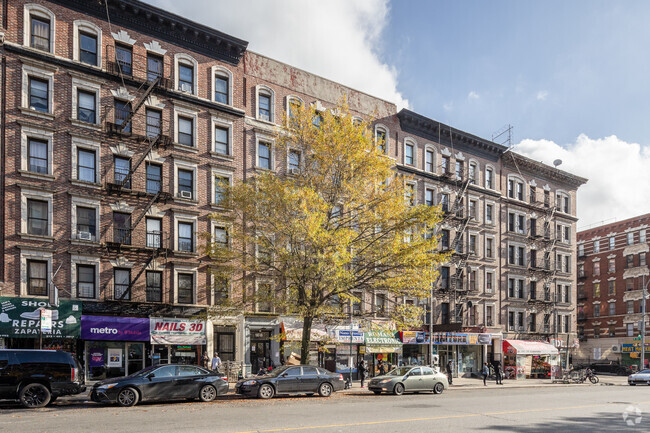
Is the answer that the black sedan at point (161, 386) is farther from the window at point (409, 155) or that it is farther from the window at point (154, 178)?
the window at point (409, 155)

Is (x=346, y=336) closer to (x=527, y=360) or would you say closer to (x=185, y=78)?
(x=185, y=78)

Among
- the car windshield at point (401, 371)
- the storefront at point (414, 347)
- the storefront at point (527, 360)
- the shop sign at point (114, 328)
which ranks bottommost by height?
the storefront at point (527, 360)

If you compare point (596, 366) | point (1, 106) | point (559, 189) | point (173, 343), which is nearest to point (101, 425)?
point (173, 343)

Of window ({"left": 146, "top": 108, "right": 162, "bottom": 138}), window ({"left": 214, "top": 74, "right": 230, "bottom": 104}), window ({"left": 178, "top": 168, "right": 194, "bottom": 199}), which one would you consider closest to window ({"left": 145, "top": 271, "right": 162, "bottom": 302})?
window ({"left": 178, "top": 168, "right": 194, "bottom": 199})

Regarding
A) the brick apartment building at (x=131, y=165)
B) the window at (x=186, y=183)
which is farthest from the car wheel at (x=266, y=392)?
the window at (x=186, y=183)

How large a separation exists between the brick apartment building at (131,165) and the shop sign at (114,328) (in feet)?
0.24

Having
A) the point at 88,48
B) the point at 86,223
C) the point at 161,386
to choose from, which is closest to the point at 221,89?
the point at 88,48

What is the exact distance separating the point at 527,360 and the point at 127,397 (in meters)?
37.9

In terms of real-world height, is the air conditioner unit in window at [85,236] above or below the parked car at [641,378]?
above

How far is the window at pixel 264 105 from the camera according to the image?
35.4 m

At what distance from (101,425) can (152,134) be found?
66.3ft

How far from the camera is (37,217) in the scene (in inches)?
1061

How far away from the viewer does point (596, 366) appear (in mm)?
58281

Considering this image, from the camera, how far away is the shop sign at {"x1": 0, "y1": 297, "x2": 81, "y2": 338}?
2511cm
